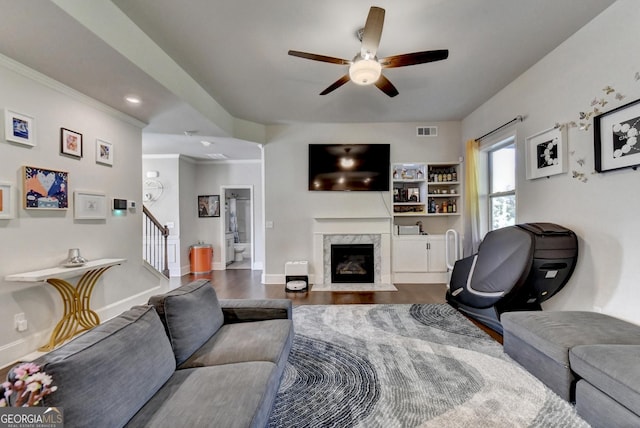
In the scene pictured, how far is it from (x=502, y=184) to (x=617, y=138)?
1.93m

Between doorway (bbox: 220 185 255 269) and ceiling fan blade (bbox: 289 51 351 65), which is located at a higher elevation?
ceiling fan blade (bbox: 289 51 351 65)

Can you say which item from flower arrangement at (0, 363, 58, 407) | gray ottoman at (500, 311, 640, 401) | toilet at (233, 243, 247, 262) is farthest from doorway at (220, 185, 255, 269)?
flower arrangement at (0, 363, 58, 407)

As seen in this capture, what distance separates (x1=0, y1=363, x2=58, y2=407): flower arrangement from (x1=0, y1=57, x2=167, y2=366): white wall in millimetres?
2303

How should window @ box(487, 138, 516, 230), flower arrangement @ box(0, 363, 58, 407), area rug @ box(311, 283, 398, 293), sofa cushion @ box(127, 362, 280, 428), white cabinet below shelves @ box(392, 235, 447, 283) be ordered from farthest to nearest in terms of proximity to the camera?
white cabinet below shelves @ box(392, 235, 447, 283) < area rug @ box(311, 283, 398, 293) < window @ box(487, 138, 516, 230) < sofa cushion @ box(127, 362, 280, 428) < flower arrangement @ box(0, 363, 58, 407)

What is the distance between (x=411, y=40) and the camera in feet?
8.81

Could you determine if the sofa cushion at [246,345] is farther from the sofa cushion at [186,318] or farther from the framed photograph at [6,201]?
the framed photograph at [6,201]

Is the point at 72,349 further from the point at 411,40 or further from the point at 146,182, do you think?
the point at 146,182

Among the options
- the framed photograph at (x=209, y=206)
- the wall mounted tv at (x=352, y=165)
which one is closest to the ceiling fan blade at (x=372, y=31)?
the wall mounted tv at (x=352, y=165)

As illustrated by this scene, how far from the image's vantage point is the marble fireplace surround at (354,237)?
5.00 m

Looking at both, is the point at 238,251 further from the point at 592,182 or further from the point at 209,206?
the point at 592,182

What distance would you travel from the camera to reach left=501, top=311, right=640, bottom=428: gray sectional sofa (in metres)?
1.46

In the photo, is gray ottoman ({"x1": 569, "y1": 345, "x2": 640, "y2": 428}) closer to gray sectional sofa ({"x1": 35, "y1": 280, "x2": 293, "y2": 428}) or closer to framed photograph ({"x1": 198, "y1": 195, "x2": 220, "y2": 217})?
gray sectional sofa ({"x1": 35, "y1": 280, "x2": 293, "y2": 428})

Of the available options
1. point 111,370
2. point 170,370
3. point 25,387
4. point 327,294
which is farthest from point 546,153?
point 25,387

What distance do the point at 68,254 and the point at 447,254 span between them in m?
5.12
